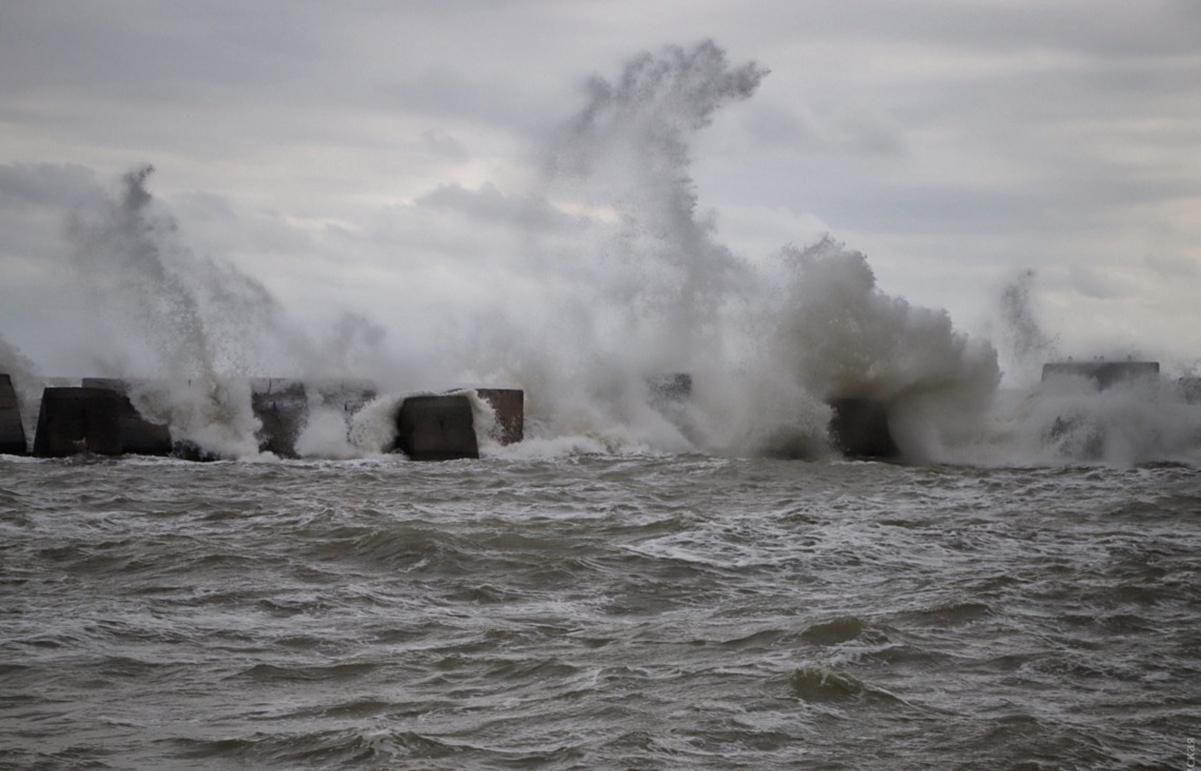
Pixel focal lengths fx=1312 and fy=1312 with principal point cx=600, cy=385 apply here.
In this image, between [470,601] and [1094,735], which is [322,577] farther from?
[1094,735]

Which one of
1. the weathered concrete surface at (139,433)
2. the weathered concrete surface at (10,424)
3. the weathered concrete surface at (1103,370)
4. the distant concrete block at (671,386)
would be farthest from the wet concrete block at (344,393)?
the weathered concrete surface at (1103,370)

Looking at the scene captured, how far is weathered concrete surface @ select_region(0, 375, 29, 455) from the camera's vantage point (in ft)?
61.4

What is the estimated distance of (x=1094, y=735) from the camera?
213 inches

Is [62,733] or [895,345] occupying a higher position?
[895,345]

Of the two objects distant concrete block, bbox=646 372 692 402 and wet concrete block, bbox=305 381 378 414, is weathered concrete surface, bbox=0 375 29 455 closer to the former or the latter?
wet concrete block, bbox=305 381 378 414

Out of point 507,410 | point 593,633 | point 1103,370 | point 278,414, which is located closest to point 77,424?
point 278,414

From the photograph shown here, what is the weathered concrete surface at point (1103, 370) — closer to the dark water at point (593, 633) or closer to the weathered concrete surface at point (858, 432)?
the weathered concrete surface at point (858, 432)

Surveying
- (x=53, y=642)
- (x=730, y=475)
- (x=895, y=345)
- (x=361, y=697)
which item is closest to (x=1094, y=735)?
(x=361, y=697)

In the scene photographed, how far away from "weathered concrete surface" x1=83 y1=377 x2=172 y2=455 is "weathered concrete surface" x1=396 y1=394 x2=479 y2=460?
3490 millimetres

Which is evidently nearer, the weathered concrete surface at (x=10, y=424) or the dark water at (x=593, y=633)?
the dark water at (x=593, y=633)

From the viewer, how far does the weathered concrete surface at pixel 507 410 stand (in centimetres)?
2112

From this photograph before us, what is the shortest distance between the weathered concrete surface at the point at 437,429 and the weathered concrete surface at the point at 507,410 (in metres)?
0.67

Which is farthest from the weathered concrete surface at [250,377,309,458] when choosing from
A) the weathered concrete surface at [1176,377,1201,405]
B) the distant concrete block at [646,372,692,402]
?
the weathered concrete surface at [1176,377,1201,405]

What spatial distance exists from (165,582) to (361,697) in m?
3.30
